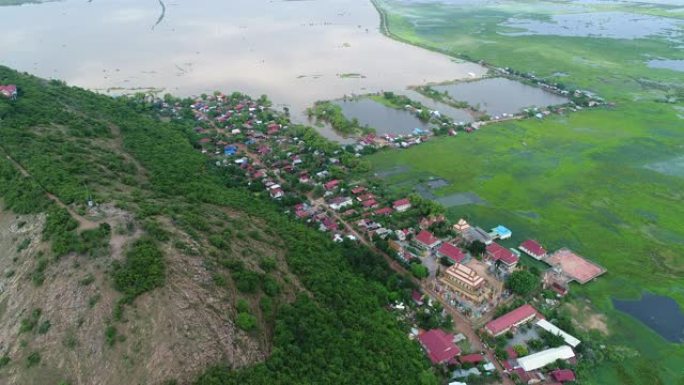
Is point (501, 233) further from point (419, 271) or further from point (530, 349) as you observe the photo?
point (530, 349)

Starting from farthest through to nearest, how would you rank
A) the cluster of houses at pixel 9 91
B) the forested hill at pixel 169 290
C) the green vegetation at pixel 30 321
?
the cluster of houses at pixel 9 91
the green vegetation at pixel 30 321
the forested hill at pixel 169 290

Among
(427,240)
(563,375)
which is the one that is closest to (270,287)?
(427,240)

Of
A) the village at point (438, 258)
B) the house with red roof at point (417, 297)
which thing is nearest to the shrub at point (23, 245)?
the village at point (438, 258)

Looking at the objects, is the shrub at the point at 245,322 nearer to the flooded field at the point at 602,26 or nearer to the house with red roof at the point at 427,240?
the house with red roof at the point at 427,240

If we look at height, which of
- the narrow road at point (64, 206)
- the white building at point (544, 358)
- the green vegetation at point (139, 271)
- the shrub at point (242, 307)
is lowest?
the white building at point (544, 358)

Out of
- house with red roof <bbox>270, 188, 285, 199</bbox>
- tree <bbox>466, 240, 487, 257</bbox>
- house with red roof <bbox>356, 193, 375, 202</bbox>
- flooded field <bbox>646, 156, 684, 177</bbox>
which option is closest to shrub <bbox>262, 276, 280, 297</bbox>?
tree <bbox>466, 240, 487, 257</bbox>

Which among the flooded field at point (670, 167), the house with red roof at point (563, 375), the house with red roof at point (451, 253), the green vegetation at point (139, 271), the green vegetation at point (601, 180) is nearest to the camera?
the green vegetation at point (139, 271)

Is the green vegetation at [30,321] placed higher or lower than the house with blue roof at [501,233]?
higher
